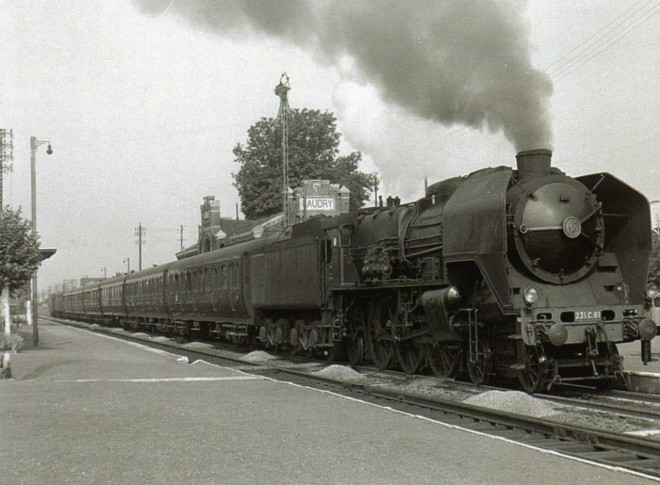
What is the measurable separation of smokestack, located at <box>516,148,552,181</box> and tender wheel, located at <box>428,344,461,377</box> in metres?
2.76

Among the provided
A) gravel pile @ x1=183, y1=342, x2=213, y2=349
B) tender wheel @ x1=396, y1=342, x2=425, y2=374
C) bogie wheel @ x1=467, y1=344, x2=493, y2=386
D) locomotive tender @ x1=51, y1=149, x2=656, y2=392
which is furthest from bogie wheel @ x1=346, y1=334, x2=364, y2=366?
gravel pile @ x1=183, y1=342, x2=213, y2=349

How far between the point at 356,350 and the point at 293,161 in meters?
45.3

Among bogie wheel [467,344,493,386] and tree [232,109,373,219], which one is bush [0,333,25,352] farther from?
tree [232,109,373,219]

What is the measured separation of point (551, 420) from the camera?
27.7 feet

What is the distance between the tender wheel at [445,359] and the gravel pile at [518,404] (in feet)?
6.85

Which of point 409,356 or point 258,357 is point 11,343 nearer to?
point 258,357

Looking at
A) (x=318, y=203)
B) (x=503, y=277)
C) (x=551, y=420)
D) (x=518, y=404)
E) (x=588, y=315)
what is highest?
(x=318, y=203)

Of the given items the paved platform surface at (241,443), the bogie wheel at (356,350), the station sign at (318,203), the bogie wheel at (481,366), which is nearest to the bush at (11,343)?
the bogie wheel at (356,350)

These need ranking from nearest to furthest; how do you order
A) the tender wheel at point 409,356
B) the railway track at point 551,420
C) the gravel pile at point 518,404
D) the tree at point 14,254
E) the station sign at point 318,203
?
the railway track at point 551,420, the gravel pile at point 518,404, the tender wheel at point 409,356, the tree at point 14,254, the station sign at point 318,203

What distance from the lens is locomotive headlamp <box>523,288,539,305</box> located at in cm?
986

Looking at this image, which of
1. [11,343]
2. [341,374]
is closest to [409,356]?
[341,374]

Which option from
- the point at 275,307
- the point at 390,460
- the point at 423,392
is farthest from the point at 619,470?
the point at 275,307

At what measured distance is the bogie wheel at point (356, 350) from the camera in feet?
49.2

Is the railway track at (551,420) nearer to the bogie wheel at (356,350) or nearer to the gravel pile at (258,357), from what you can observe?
the bogie wheel at (356,350)
